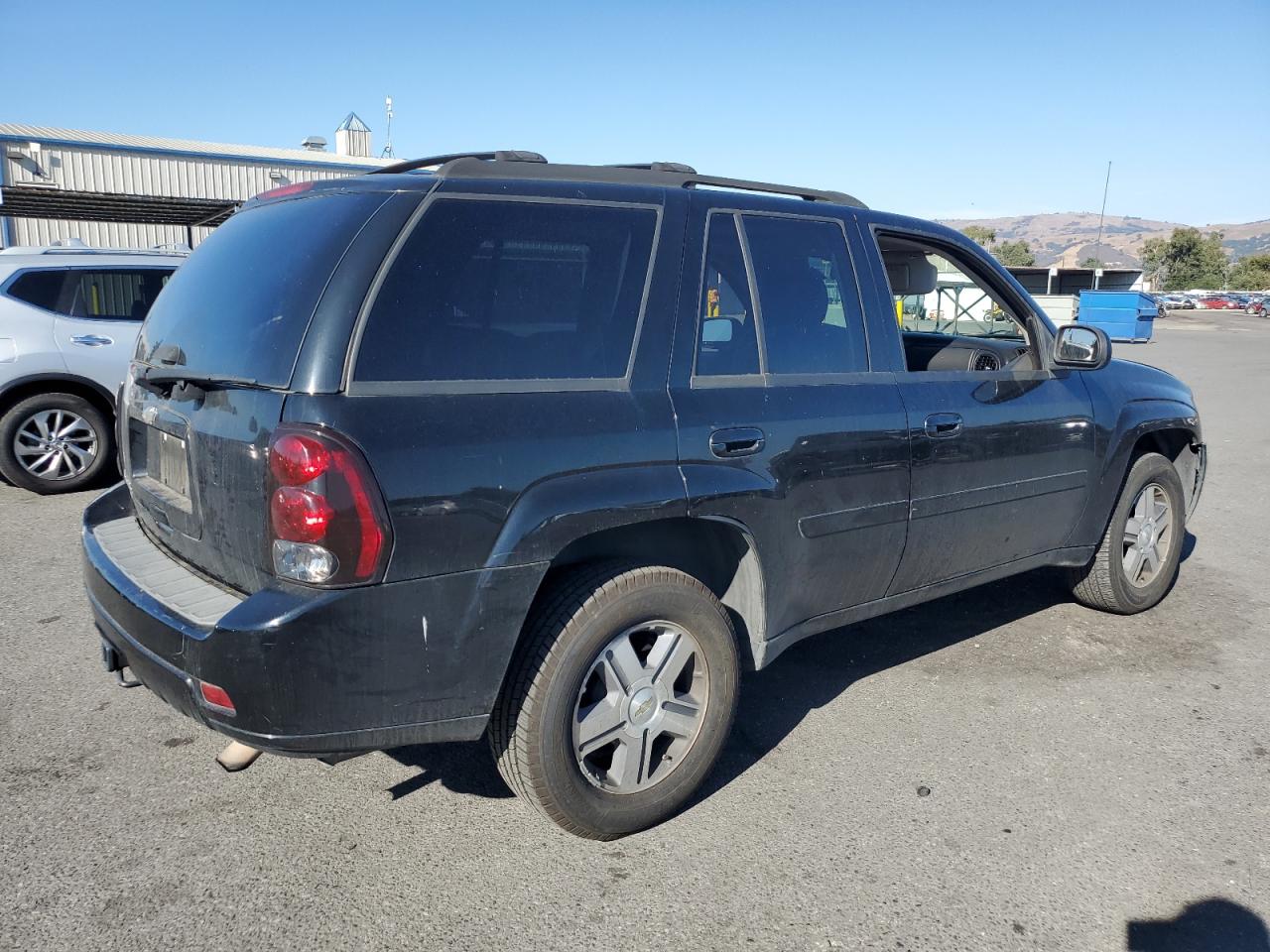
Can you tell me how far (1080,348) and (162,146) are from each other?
25158 millimetres

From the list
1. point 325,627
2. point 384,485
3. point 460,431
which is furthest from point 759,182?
point 325,627

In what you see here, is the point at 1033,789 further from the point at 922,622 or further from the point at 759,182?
the point at 759,182

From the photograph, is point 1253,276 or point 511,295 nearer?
point 511,295

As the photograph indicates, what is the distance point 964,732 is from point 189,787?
9.08 ft

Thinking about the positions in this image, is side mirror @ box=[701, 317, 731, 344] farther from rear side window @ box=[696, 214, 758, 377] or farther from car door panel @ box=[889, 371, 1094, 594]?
car door panel @ box=[889, 371, 1094, 594]

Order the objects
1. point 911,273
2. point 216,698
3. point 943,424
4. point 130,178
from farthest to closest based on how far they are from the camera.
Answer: point 130,178
point 911,273
point 943,424
point 216,698

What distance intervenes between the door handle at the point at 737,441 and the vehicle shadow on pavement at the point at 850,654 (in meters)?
1.15

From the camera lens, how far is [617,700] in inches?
117

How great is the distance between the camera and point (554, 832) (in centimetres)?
314

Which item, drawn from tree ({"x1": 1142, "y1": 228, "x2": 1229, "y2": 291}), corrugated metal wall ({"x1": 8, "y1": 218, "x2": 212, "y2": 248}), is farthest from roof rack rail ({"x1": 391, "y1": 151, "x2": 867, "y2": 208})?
tree ({"x1": 1142, "y1": 228, "x2": 1229, "y2": 291})

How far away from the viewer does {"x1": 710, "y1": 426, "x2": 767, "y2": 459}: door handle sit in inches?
122

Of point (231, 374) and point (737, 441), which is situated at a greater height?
point (231, 374)

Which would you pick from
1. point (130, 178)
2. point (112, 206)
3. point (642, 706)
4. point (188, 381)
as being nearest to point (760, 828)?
point (642, 706)

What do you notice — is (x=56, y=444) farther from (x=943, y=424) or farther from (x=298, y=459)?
(x=943, y=424)
